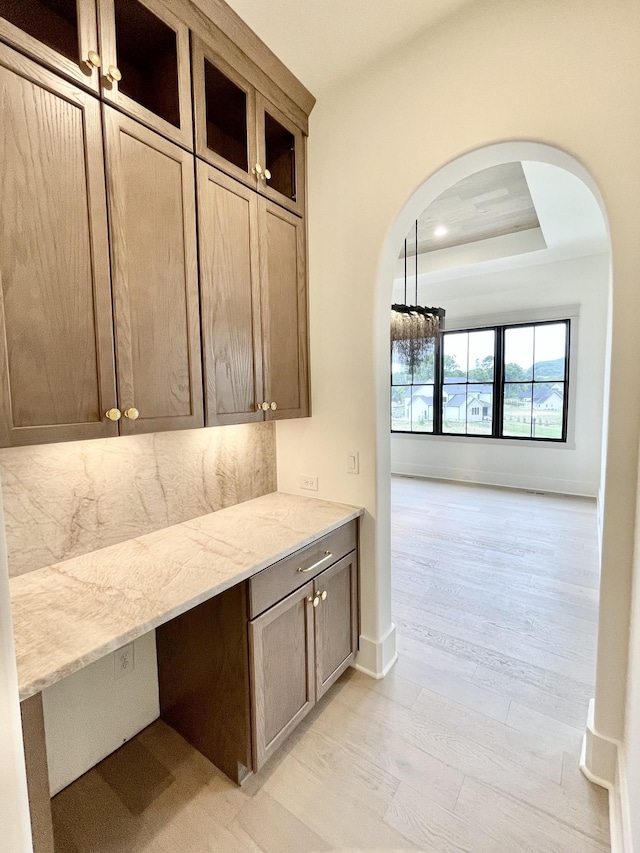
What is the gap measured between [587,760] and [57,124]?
Answer: 2.84m

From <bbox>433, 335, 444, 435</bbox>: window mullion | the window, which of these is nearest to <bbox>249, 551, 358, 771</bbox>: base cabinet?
the window

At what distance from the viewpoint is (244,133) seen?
1.73 metres

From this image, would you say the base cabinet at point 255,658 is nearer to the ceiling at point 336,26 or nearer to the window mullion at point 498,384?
the ceiling at point 336,26

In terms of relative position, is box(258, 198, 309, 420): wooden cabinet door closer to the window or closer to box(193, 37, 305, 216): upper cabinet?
box(193, 37, 305, 216): upper cabinet

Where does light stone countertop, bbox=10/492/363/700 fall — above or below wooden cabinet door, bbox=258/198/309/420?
below

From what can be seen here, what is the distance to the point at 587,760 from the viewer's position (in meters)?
1.46

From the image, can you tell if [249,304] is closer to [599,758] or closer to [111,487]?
[111,487]

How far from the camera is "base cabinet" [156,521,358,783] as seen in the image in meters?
1.37

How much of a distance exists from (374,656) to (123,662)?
120cm

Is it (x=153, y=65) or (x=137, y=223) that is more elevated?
(x=153, y=65)

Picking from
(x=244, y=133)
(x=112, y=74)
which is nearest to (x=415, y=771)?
(x=112, y=74)

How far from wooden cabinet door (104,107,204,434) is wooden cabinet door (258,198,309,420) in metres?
0.39

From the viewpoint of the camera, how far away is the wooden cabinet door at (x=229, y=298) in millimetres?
1480

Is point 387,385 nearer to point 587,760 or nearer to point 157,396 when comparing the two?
point 157,396
